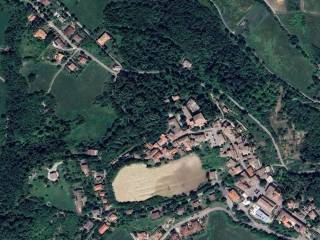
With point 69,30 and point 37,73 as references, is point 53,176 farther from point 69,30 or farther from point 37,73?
point 69,30

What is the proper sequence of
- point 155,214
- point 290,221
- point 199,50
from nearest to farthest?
point 155,214
point 290,221
point 199,50

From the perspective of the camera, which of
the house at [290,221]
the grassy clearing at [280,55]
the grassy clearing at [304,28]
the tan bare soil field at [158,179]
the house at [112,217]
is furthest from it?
the grassy clearing at [304,28]

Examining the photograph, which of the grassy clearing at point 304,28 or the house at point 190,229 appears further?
the grassy clearing at point 304,28

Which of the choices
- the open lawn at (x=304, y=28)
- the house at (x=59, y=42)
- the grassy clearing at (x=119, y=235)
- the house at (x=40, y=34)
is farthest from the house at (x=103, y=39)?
the grassy clearing at (x=119, y=235)

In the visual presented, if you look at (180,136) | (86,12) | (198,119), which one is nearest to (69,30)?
(86,12)

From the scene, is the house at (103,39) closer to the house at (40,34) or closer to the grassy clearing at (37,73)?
the house at (40,34)

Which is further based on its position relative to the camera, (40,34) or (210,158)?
(210,158)

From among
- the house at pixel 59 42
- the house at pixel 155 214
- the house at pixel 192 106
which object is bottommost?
the house at pixel 155 214
